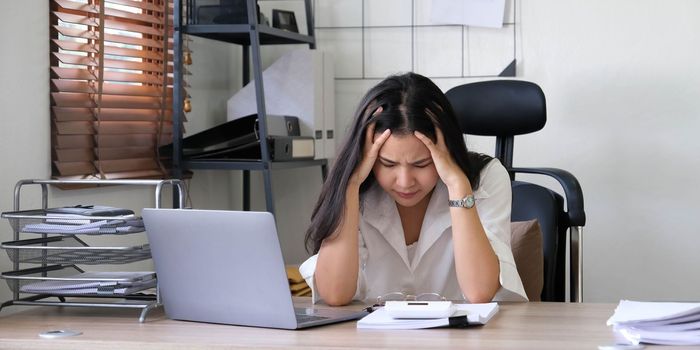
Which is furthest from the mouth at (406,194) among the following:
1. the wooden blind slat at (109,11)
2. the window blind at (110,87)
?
the wooden blind slat at (109,11)

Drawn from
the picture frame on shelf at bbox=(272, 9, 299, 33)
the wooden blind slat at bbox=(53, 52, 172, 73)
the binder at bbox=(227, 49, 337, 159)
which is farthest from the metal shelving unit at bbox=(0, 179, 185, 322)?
the picture frame on shelf at bbox=(272, 9, 299, 33)

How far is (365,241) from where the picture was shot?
2074 millimetres

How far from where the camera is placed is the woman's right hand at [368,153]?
6.16 feet

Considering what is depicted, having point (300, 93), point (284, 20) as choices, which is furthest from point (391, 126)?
point (284, 20)

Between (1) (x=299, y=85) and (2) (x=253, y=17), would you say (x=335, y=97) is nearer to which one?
(1) (x=299, y=85)

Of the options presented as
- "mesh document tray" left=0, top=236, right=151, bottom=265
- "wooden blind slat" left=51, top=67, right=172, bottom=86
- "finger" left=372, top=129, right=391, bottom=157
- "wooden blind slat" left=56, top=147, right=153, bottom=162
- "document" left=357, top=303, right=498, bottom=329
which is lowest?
"document" left=357, top=303, right=498, bottom=329

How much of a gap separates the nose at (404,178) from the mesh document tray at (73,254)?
489 mm

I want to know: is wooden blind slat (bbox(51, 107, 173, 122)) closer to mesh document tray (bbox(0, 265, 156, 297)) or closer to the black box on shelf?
the black box on shelf

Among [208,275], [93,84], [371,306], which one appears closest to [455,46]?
[93,84]

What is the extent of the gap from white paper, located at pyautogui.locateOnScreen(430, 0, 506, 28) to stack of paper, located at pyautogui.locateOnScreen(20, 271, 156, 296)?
6.27ft

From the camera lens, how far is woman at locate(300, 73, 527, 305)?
188cm

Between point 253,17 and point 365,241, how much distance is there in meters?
1.16

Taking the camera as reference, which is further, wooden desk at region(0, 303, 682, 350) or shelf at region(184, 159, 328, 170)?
shelf at region(184, 159, 328, 170)

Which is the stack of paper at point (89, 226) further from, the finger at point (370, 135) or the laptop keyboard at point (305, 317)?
the finger at point (370, 135)
